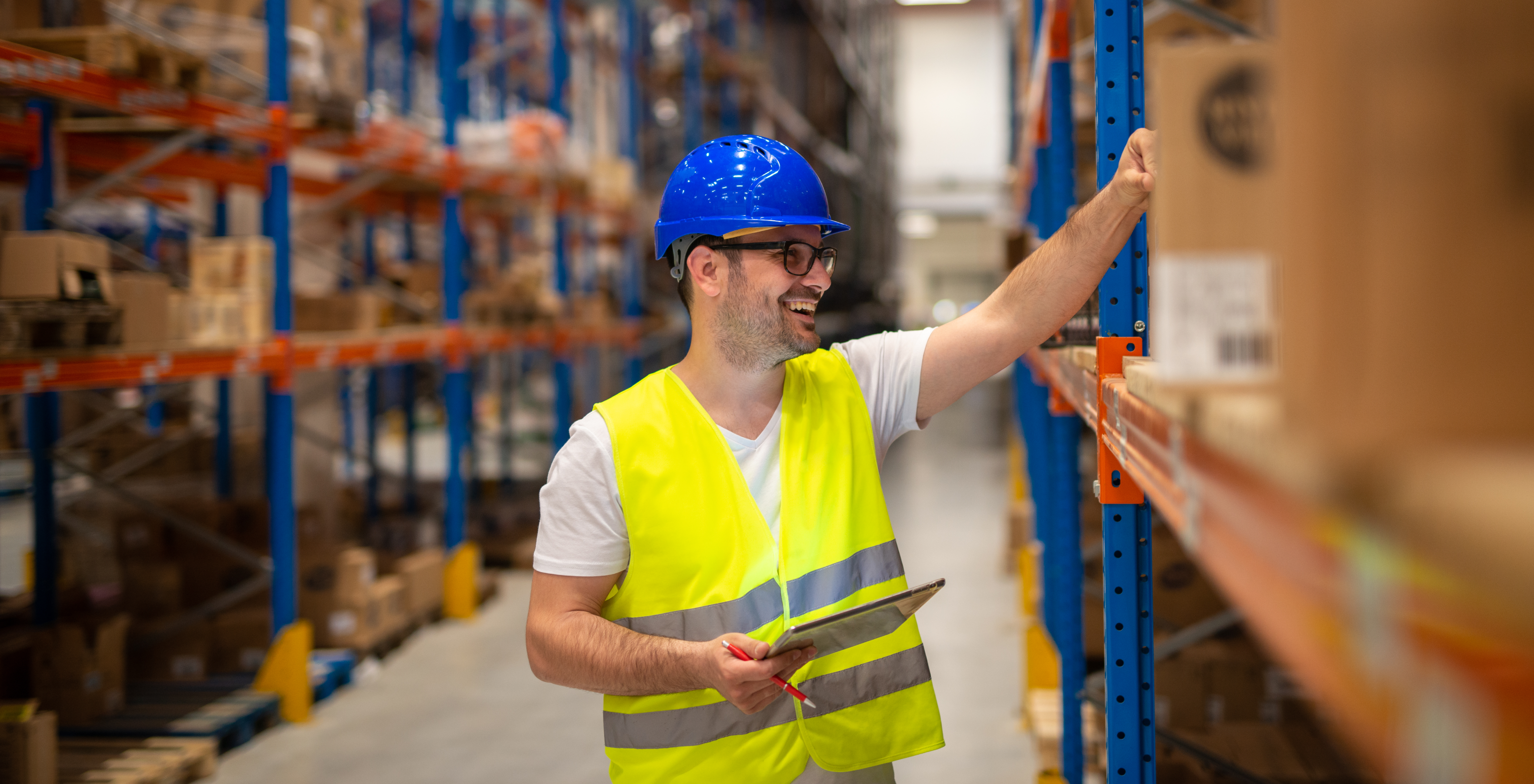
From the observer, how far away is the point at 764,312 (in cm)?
233

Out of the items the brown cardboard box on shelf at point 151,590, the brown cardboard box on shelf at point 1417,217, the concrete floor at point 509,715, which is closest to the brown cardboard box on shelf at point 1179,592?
the concrete floor at point 509,715

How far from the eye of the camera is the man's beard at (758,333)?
91.7 inches

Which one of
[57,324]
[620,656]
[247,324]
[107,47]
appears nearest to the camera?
[620,656]

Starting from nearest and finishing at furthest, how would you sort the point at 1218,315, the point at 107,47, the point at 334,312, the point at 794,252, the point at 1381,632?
the point at 1381,632 < the point at 1218,315 < the point at 794,252 < the point at 107,47 < the point at 334,312

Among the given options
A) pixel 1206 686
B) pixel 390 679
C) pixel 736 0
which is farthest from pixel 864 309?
pixel 1206 686

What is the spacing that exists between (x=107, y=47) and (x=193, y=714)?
2839 mm

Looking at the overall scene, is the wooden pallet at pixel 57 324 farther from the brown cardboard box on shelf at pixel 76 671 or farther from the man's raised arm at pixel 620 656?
the man's raised arm at pixel 620 656

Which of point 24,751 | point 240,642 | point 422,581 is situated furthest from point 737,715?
point 422,581

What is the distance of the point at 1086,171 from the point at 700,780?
5132mm

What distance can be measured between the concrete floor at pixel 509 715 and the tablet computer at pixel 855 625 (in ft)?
9.45

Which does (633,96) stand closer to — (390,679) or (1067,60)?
(390,679)

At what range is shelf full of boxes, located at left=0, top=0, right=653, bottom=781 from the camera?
14.4ft

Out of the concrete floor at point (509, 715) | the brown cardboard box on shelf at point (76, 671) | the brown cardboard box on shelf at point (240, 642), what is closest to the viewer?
the brown cardboard box on shelf at point (76, 671)

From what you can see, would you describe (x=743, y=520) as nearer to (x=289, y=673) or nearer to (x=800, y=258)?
(x=800, y=258)
